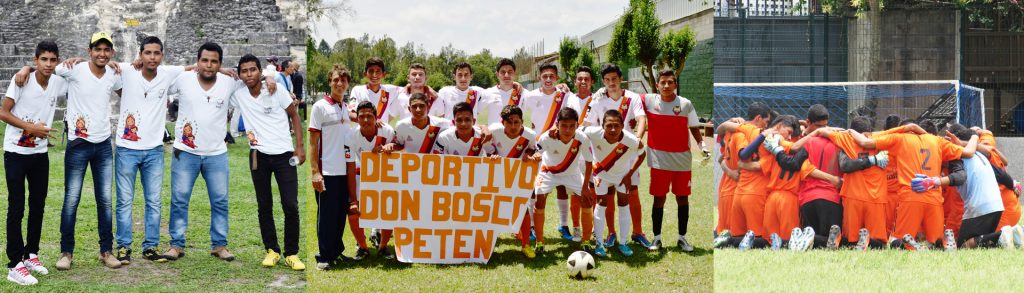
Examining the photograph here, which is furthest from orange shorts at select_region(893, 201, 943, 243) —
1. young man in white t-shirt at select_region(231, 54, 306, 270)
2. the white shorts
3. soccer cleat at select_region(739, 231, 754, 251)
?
young man in white t-shirt at select_region(231, 54, 306, 270)

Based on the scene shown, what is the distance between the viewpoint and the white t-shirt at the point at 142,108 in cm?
464

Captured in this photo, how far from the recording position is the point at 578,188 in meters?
5.72

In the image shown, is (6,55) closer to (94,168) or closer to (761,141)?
(94,168)

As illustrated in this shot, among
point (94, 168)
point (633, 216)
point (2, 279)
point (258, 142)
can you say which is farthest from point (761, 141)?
point (2, 279)

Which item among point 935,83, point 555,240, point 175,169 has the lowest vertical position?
point 555,240

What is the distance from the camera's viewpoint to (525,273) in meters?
5.30

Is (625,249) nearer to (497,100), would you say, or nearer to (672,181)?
(672,181)

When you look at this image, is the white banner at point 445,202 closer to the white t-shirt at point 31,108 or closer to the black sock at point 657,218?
the black sock at point 657,218

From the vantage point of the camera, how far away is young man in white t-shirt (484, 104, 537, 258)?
5363 millimetres

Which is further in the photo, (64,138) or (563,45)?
(563,45)

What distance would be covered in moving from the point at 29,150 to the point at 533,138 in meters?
2.59

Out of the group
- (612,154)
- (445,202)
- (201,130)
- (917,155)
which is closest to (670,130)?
(612,154)

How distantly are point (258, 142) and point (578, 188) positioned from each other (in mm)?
1885

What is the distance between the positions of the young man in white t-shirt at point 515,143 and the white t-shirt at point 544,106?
47 cm
